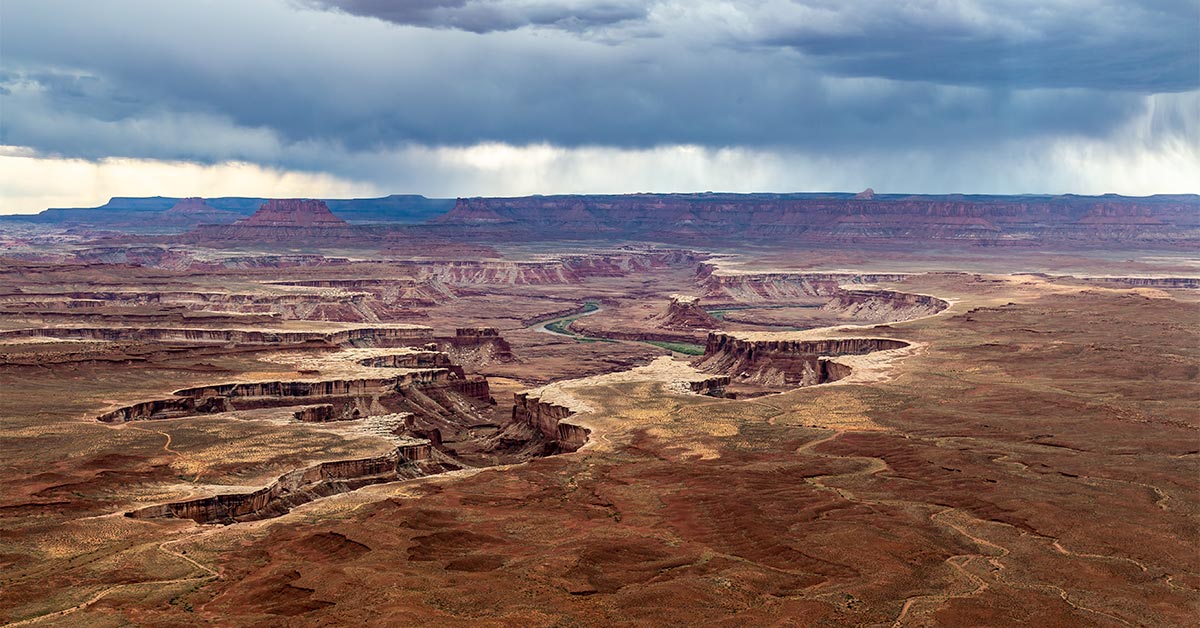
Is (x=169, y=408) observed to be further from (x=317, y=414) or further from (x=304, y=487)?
(x=304, y=487)

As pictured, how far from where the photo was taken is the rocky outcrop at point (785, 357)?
5861 inches

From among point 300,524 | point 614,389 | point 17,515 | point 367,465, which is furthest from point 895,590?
point 614,389

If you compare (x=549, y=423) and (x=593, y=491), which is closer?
(x=593, y=491)

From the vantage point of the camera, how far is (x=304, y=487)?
260ft

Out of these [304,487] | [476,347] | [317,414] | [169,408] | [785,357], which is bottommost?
[476,347]

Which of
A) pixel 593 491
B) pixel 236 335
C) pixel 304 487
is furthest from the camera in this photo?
pixel 236 335

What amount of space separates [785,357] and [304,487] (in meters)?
85.3

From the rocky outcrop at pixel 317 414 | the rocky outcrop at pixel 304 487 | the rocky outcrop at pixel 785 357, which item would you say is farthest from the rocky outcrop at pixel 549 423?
the rocky outcrop at pixel 785 357

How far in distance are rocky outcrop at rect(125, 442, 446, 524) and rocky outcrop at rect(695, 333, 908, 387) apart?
63545mm

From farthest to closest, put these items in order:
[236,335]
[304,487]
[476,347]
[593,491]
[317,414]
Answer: [476,347], [236,335], [317,414], [304,487], [593,491]

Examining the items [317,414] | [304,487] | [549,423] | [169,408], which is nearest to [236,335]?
[169,408]

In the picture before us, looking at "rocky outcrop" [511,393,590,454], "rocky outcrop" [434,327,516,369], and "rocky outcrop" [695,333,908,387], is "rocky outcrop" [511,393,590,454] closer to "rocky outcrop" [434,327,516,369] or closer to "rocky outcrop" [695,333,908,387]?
"rocky outcrop" [695,333,908,387]

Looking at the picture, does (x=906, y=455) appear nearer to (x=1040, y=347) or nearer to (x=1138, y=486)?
(x=1138, y=486)

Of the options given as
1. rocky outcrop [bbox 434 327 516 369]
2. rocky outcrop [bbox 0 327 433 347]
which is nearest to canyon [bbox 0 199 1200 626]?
rocky outcrop [bbox 0 327 433 347]
